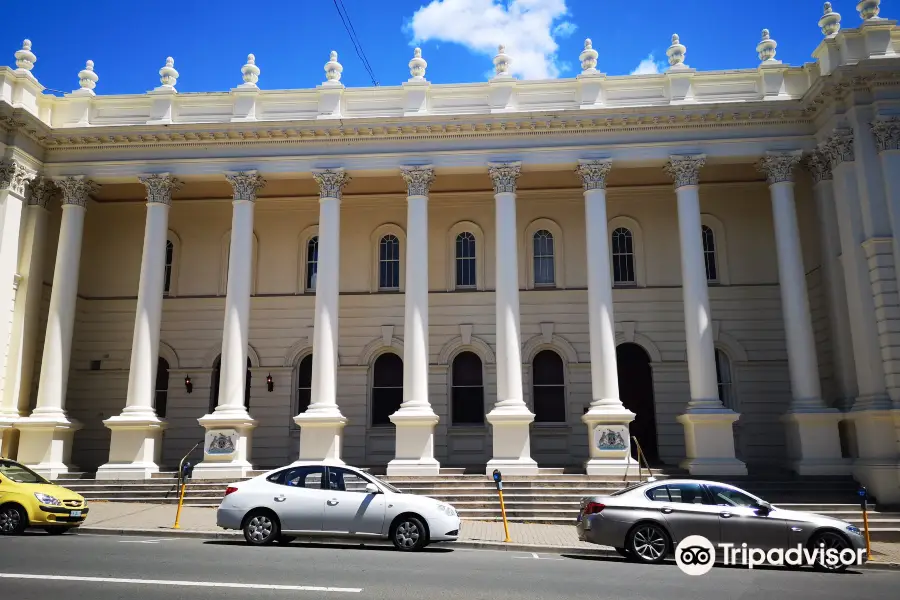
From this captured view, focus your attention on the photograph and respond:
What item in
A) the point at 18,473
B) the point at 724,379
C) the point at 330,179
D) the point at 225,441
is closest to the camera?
the point at 18,473

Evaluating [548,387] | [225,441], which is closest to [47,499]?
[225,441]

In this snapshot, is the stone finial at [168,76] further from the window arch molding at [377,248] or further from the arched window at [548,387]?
the arched window at [548,387]

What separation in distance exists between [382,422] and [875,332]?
13.8 meters

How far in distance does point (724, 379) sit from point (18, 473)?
18805 millimetres

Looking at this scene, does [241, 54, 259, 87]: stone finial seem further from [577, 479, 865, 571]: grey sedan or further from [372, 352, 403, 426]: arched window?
[577, 479, 865, 571]: grey sedan

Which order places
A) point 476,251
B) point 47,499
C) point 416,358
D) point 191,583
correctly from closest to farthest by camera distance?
point 191,583 → point 47,499 → point 416,358 → point 476,251

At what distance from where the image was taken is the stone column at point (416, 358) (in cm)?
1833

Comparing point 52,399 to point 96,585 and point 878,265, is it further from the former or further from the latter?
point 878,265

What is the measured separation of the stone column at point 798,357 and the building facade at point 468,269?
0.07m

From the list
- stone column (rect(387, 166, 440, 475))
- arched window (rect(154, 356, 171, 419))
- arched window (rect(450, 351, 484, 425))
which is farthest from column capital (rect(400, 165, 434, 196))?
arched window (rect(154, 356, 171, 419))

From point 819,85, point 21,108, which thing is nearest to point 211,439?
point 21,108

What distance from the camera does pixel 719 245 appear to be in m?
22.9

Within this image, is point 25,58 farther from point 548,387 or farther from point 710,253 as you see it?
point 710,253

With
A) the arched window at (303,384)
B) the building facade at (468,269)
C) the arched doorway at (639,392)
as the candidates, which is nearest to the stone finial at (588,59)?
the building facade at (468,269)
